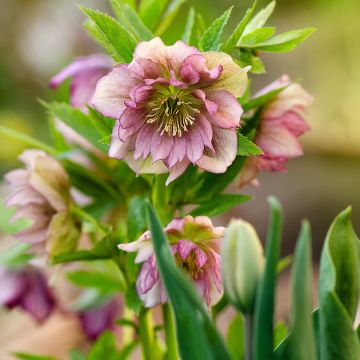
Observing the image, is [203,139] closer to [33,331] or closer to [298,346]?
[298,346]

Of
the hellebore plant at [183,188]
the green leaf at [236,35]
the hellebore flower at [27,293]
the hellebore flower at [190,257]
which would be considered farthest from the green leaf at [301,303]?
the hellebore flower at [27,293]

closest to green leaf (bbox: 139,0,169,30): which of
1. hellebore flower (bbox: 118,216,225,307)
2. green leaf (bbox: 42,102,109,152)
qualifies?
green leaf (bbox: 42,102,109,152)

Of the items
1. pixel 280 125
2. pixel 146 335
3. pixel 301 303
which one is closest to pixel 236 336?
pixel 146 335

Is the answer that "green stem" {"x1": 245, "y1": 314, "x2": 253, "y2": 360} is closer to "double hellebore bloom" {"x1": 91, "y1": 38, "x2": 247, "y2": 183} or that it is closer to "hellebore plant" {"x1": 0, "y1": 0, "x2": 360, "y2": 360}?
"hellebore plant" {"x1": 0, "y1": 0, "x2": 360, "y2": 360}

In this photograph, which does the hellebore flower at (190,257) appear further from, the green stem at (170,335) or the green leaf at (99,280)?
the green leaf at (99,280)

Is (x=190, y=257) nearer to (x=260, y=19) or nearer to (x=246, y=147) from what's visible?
(x=246, y=147)

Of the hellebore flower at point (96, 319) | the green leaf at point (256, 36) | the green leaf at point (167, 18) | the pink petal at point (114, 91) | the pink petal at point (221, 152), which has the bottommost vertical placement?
the hellebore flower at point (96, 319)

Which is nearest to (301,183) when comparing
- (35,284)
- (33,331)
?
(33,331)
